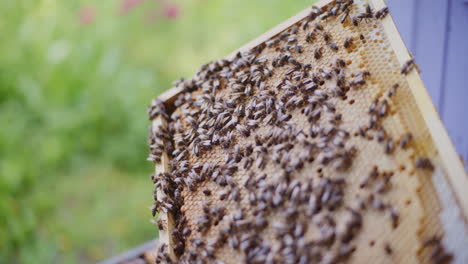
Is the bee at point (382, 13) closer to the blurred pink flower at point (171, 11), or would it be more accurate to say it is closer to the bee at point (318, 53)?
the bee at point (318, 53)

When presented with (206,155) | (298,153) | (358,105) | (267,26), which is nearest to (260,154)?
(298,153)

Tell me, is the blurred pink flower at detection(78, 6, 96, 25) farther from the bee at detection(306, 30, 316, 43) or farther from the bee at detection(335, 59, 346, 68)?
the bee at detection(335, 59, 346, 68)

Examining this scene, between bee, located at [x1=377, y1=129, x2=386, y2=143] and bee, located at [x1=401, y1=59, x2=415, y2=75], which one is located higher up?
bee, located at [x1=401, y1=59, x2=415, y2=75]

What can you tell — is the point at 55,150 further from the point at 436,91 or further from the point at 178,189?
the point at 436,91

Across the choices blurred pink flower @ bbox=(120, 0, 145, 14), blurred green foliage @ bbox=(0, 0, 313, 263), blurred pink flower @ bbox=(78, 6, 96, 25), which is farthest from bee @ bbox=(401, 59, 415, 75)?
blurred pink flower @ bbox=(78, 6, 96, 25)

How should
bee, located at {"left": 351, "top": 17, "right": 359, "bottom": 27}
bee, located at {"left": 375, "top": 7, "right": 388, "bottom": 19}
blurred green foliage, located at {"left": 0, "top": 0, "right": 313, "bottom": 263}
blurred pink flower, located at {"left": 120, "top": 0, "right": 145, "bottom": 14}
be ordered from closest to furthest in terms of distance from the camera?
bee, located at {"left": 375, "top": 7, "right": 388, "bottom": 19}, bee, located at {"left": 351, "top": 17, "right": 359, "bottom": 27}, blurred green foliage, located at {"left": 0, "top": 0, "right": 313, "bottom": 263}, blurred pink flower, located at {"left": 120, "top": 0, "right": 145, "bottom": 14}

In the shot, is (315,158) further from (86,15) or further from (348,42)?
(86,15)

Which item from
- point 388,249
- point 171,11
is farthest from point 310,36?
point 171,11
